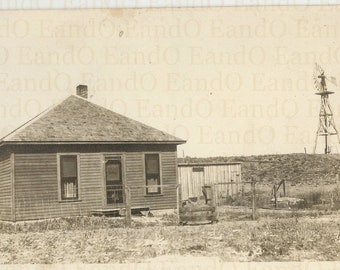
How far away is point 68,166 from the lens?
18.4 m

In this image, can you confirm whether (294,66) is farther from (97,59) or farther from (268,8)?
(97,59)

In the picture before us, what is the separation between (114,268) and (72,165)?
26.9 feet

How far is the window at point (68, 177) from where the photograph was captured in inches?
717

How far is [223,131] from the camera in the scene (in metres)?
17.7

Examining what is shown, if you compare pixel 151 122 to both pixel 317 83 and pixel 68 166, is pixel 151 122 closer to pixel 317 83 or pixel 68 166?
pixel 68 166

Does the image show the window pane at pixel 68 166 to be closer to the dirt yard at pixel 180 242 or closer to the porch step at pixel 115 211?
the porch step at pixel 115 211

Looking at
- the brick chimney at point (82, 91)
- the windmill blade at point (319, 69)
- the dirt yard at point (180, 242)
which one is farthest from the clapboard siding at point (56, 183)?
the windmill blade at point (319, 69)

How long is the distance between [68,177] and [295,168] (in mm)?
18832

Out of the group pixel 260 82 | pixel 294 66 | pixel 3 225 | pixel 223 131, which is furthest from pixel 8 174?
pixel 294 66

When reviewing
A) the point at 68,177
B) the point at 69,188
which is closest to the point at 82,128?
the point at 68,177

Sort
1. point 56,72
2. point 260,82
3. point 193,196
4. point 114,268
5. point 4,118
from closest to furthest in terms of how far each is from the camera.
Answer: point 114,268, point 260,82, point 56,72, point 4,118, point 193,196

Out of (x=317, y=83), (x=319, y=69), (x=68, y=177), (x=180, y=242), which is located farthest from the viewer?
(x=68, y=177)

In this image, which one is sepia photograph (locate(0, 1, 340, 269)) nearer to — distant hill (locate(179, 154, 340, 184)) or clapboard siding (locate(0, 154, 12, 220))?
clapboard siding (locate(0, 154, 12, 220))

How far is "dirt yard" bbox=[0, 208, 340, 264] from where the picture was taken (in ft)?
37.6
